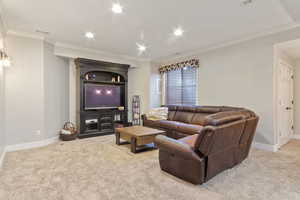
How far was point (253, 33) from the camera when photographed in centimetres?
372

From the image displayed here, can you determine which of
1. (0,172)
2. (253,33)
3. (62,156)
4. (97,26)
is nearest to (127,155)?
(62,156)

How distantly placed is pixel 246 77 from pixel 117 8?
335 centimetres

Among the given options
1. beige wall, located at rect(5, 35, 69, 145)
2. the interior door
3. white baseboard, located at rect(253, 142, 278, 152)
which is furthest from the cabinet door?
the interior door

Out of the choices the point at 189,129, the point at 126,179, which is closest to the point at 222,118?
the point at 126,179

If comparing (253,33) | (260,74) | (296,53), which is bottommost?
(260,74)

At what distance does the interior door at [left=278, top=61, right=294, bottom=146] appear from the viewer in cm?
385

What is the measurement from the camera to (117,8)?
2.70m

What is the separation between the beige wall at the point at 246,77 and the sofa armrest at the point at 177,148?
8.56ft

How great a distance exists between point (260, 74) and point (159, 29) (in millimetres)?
2560

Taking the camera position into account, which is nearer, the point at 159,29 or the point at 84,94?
the point at 159,29

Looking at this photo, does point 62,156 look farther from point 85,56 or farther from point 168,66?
point 168,66

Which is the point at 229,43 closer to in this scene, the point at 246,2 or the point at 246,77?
the point at 246,77

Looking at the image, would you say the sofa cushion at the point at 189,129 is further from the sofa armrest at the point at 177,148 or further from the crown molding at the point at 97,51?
the crown molding at the point at 97,51

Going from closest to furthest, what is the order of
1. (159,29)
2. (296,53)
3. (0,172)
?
(0,172) → (159,29) → (296,53)
